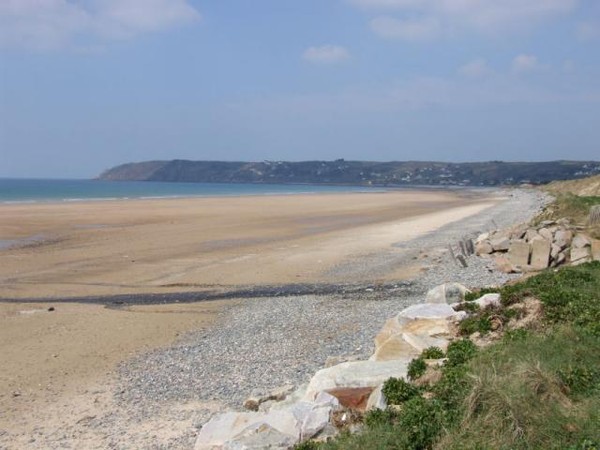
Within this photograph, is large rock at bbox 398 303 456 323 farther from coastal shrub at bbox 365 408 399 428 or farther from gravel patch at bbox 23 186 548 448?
coastal shrub at bbox 365 408 399 428

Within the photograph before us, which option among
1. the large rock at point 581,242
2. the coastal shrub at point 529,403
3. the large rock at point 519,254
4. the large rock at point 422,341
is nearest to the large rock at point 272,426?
the coastal shrub at point 529,403

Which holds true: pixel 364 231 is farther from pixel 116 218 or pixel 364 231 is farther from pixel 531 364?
pixel 531 364

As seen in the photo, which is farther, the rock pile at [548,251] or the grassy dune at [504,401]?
the rock pile at [548,251]

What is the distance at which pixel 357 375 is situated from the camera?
23.0 feet

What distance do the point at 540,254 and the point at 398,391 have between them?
421 inches

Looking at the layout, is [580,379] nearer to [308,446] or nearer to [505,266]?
[308,446]

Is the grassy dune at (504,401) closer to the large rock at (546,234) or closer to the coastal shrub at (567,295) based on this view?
the coastal shrub at (567,295)

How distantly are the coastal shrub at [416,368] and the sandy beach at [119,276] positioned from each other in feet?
13.4

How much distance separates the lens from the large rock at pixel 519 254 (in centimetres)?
1585

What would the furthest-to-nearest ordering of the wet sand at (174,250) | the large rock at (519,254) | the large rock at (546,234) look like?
the wet sand at (174,250), the large rock at (546,234), the large rock at (519,254)

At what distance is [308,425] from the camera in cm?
591

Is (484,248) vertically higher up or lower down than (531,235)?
lower down

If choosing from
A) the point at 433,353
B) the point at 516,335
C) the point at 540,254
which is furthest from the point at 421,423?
the point at 540,254

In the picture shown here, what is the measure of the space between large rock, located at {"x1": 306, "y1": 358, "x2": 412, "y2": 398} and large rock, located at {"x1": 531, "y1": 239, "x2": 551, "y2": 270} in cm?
909
